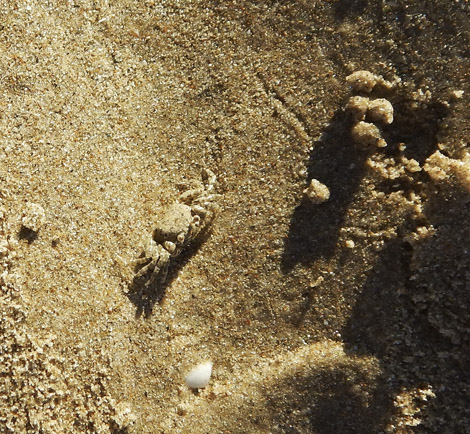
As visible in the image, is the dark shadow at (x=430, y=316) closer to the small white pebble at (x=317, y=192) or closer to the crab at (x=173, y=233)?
the small white pebble at (x=317, y=192)

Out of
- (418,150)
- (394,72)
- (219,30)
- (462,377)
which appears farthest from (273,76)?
(462,377)

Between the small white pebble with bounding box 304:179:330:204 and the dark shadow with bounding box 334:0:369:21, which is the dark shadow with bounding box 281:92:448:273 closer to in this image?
the small white pebble with bounding box 304:179:330:204

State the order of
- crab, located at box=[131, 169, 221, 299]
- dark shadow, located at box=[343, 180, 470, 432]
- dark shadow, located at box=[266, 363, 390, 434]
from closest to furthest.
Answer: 1. dark shadow, located at box=[343, 180, 470, 432]
2. dark shadow, located at box=[266, 363, 390, 434]
3. crab, located at box=[131, 169, 221, 299]

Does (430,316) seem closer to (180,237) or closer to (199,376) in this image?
(199,376)

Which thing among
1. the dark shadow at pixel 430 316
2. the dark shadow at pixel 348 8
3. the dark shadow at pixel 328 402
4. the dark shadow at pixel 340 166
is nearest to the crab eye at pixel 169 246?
the dark shadow at pixel 340 166

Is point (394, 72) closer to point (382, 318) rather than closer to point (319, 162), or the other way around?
point (319, 162)

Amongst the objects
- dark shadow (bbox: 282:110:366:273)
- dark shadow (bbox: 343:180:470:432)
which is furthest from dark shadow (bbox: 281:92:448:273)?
dark shadow (bbox: 343:180:470:432)
